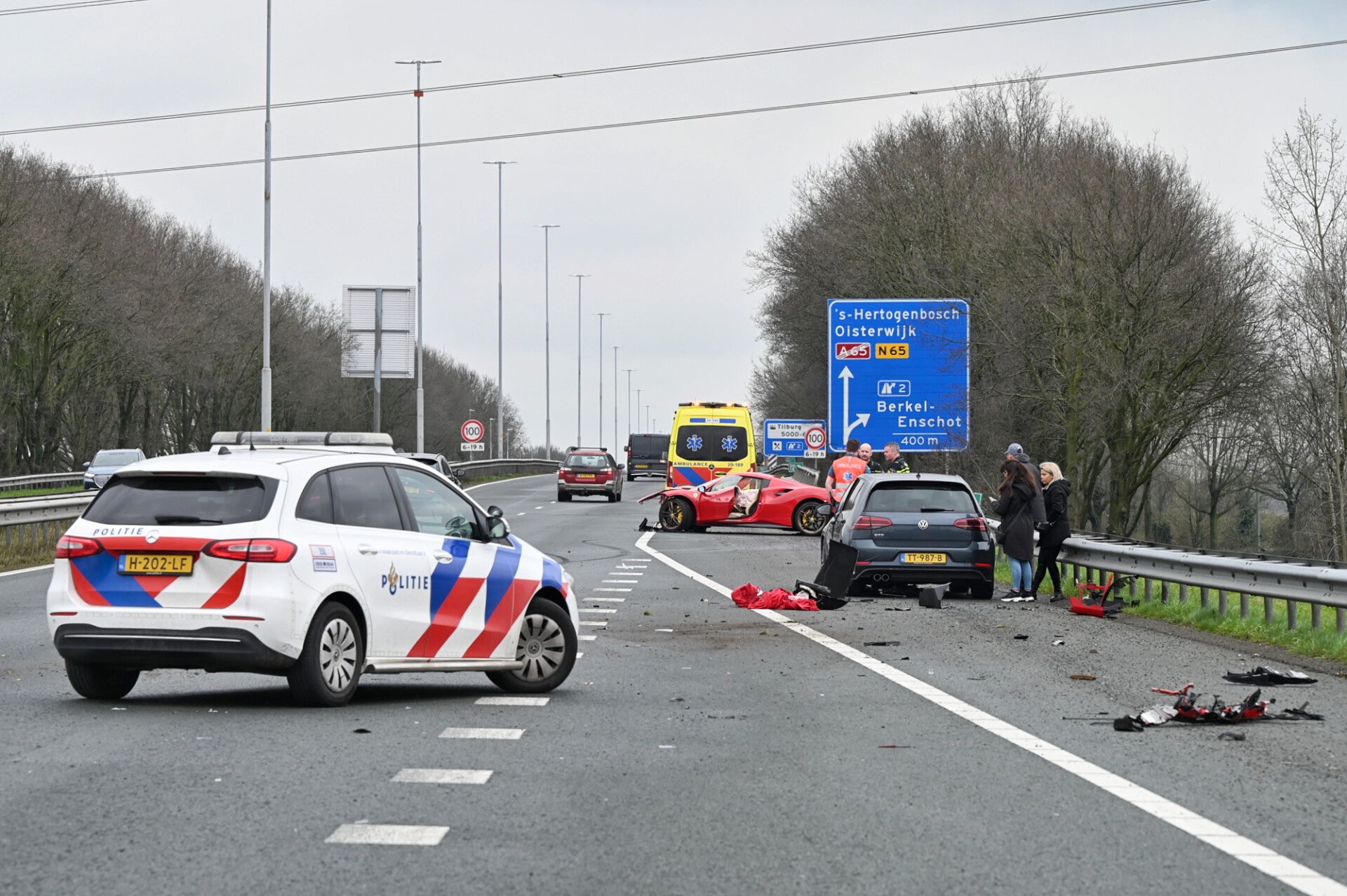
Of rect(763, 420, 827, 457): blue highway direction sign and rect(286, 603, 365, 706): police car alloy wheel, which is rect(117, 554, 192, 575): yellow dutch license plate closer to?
rect(286, 603, 365, 706): police car alloy wheel

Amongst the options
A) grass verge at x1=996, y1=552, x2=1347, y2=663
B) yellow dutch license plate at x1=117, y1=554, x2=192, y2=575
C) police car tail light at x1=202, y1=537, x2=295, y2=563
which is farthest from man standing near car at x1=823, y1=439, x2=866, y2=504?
yellow dutch license plate at x1=117, y1=554, x2=192, y2=575

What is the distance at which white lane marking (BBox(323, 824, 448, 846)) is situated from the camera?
6.25 metres

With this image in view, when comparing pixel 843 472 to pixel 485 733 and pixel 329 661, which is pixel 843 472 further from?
pixel 485 733

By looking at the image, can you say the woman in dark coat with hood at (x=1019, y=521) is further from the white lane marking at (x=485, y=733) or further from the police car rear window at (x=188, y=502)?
the police car rear window at (x=188, y=502)

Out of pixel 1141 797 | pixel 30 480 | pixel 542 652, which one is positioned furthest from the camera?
pixel 30 480

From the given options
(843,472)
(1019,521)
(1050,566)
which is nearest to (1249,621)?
(1019,521)

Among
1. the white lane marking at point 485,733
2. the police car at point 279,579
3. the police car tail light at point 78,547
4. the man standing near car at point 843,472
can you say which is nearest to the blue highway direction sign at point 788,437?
the man standing near car at point 843,472

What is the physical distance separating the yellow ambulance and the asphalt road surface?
31.2 meters

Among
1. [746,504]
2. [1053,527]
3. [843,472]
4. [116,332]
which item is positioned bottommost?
[746,504]

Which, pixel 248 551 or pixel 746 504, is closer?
pixel 248 551

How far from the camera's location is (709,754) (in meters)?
8.41

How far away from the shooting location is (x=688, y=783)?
24.9 feet

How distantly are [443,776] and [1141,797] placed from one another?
297 cm

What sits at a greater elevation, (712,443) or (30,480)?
(712,443)
